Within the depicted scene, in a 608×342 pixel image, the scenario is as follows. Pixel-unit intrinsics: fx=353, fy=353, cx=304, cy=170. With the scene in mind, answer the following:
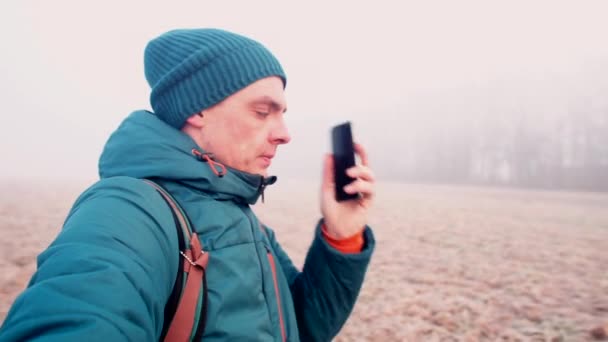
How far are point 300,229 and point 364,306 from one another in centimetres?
601

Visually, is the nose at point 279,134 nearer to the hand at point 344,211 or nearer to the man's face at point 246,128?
the man's face at point 246,128

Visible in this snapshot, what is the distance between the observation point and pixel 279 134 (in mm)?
1791

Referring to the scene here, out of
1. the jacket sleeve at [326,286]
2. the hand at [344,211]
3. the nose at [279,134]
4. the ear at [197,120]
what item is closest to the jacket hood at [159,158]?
the ear at [197,120]

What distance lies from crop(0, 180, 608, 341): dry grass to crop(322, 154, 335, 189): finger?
2985 mm

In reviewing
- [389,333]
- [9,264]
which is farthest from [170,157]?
[9,264]

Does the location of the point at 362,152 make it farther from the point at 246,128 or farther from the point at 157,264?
the point at 157,264

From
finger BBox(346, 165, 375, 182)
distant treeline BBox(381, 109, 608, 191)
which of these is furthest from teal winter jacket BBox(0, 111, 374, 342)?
distant treeline BBox(381, 109, 608, 191)

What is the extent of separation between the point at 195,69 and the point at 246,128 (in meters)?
0.39

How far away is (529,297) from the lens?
5270mm

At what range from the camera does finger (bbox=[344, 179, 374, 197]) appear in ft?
5.76

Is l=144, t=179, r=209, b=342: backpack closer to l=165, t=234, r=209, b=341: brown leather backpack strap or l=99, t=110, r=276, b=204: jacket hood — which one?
l=165, t=234, r=209, b=341: brown leather backpack strap

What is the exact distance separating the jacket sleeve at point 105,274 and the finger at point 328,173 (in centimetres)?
91

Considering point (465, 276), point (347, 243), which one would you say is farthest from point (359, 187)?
point (465, 276)

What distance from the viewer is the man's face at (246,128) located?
167 centimetres
